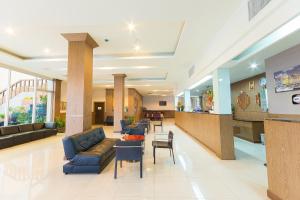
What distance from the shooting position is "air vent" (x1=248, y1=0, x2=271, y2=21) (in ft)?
8.32

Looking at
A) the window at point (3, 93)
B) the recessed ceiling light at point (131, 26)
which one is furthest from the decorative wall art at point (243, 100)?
the window at point (3, 93)

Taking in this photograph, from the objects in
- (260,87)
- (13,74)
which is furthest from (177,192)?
(13,74)

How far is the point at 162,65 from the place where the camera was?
293 inches

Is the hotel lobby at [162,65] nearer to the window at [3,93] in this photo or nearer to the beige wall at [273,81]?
the beige wall at [273,81]

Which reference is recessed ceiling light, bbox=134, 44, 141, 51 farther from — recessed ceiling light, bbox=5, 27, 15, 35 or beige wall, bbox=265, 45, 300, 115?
beige wall, bbox=265, 45, 300, 115

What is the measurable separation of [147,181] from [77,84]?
10.8ft

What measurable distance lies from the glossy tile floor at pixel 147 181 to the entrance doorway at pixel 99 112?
10.4 meters

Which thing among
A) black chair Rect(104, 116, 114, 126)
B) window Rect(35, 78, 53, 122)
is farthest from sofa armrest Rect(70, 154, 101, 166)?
black chair Rect(104, 116, 114, 126)

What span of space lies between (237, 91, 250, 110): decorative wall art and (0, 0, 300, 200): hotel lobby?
385mm

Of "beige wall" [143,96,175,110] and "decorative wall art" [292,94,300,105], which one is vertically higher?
"beige wall" [143,96,175,110]

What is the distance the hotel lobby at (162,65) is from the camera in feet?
8.48

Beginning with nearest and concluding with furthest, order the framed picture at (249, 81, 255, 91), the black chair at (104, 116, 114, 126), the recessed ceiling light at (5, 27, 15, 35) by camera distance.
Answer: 1. the recessed ceiling light at (5, 27, 15, 35)
2. the framed picture at (249, 81, 255, 91)
3. the black chair at (104, 116, 114, 126)

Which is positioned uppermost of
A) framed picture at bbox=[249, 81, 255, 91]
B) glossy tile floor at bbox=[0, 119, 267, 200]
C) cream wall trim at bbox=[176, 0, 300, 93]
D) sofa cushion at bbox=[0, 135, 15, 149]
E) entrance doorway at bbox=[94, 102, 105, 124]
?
cream wall trim at bbox=[176, 0, 300, 93]

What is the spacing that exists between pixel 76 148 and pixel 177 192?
2446mm
